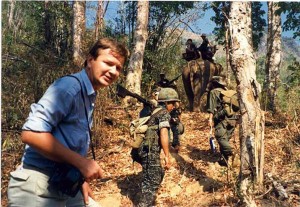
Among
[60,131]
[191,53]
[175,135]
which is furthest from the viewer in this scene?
[191,53]

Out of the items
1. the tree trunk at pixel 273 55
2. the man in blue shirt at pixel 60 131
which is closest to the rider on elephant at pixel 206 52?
the tree trunk at pixel 273 55

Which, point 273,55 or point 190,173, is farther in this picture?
point 273,55

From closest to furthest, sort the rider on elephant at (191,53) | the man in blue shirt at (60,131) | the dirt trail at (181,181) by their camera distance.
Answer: the man in blue shirt at (60,131) < the dirt trail at (181,181) < the rider on elephant at (191,53)

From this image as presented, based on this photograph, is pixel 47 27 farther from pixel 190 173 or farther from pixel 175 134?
pixel 190 173

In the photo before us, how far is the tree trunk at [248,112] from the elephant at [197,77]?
5740 millimetres

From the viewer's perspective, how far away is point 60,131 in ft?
6.23

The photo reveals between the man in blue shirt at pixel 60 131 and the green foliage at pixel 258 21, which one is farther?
the green foliage at pixel 258 21

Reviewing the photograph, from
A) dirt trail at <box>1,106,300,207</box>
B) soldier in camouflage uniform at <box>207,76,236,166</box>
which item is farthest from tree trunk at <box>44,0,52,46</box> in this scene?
soldier in camouflage uniform at <box>207,76,236,166</box>

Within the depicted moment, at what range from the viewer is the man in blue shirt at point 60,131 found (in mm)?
1765

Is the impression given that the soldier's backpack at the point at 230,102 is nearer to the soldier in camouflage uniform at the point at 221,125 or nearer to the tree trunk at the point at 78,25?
the soldier in camouflage uniform at the point at 221,125

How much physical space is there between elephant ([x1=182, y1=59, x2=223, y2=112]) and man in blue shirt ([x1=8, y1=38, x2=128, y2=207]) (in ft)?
27.5


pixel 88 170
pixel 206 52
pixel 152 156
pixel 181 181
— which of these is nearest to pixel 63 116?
pixel 88 170

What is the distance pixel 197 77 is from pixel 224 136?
446 centimetres

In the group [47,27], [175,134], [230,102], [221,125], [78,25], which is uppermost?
[47,27]
